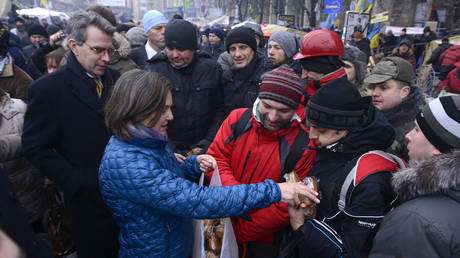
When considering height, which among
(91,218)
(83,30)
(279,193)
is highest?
(83,30)

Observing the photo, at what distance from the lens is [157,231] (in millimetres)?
1604

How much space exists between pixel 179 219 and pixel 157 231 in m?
0.16

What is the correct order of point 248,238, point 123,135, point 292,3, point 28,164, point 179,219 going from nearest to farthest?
point 123,135 < point 179,219 < point 248,238 < point 28,164 < point 292,3

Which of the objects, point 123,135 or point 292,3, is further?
point 292,3

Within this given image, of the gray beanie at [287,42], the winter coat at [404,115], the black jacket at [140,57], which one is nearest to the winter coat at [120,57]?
the black jacket at [140,57]

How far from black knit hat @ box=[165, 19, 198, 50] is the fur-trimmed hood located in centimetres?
224

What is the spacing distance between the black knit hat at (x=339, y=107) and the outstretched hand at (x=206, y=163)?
2.48 ft

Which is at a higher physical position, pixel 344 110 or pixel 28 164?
pixel 344 110

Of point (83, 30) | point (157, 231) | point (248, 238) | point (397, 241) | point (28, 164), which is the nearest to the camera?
point (397, 241)

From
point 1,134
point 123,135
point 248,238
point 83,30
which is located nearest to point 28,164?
point 1,134

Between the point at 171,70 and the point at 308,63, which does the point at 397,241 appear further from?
the point at 171,70

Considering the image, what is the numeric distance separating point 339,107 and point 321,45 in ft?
3.78

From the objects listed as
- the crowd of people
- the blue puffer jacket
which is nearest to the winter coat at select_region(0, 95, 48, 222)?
the crowd of people

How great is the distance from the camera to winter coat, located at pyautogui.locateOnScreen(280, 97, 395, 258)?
1.31m
